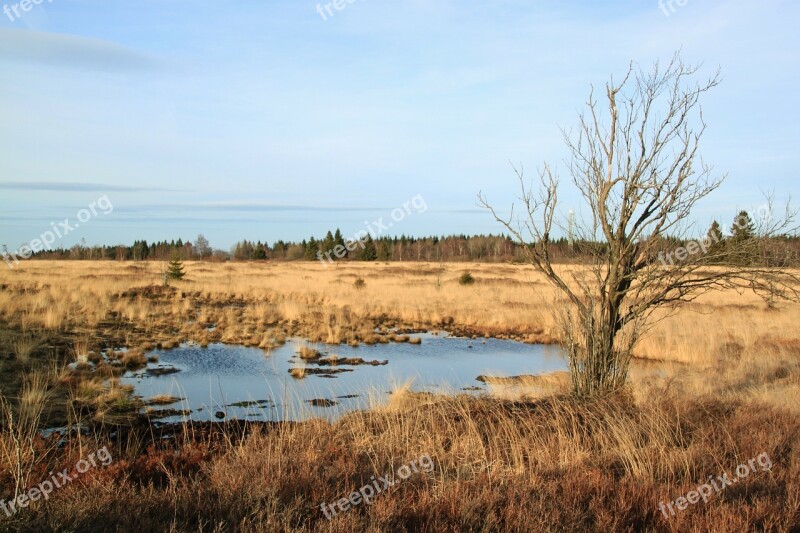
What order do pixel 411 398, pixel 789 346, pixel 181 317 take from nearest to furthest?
1. pixel 411 398
2. pixel 789 346
3. pixel 181 317

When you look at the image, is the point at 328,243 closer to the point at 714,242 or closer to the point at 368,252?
the point at 368,252

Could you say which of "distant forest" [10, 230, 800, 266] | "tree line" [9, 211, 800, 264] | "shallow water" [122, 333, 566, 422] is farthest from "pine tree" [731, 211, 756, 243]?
"distant forest" [10, 230, 800, 266]

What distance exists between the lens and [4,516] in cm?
391

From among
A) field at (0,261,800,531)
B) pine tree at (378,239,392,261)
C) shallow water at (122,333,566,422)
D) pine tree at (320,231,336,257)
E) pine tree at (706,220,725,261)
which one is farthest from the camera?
pine tree at (378,239,392,261)

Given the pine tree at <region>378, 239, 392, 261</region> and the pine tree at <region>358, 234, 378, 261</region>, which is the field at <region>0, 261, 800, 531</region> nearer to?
the pine tree at <region>358, 234, 378, 261</region>

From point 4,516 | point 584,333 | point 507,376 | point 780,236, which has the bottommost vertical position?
point 507,376

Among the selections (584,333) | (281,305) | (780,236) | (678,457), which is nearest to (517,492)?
(678,457)

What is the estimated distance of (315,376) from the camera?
13.0 metres

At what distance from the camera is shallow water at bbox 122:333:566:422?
32.6 feet

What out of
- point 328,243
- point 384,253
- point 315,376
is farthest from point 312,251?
point 315,376

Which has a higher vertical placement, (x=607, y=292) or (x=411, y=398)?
Result: (x=607, y=292)

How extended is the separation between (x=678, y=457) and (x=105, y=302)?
22218mm

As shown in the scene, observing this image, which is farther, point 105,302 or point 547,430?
point 105,302

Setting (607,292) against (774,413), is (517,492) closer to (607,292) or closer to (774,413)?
(607,292)
